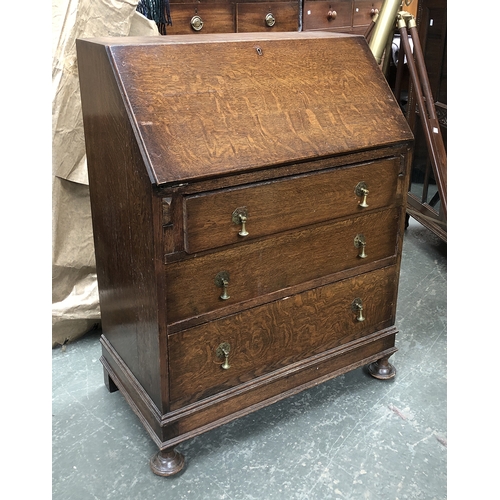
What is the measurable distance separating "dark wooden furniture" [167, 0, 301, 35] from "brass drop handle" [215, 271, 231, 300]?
138 cm

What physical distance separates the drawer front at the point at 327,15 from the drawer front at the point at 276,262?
1.62m

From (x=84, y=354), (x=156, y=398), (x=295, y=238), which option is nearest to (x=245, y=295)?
(x=295, y=238)

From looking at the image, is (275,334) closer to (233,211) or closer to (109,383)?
(233,211)

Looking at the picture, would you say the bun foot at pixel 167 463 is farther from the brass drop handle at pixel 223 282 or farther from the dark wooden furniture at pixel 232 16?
the dark wooden furniture at pixel 232 16

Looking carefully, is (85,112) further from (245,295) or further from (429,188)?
(429,188)

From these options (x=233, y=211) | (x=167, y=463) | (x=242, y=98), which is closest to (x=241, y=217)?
(x=233, y=211)

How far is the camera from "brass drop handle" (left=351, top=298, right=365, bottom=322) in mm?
2025

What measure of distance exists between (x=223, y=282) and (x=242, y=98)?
0.52 m

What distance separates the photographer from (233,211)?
5.16 feet

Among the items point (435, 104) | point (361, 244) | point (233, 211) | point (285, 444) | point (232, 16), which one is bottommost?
point (285, 444)

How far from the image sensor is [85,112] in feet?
5.96

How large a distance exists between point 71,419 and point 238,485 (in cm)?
65

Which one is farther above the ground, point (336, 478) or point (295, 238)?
point (295, 238)

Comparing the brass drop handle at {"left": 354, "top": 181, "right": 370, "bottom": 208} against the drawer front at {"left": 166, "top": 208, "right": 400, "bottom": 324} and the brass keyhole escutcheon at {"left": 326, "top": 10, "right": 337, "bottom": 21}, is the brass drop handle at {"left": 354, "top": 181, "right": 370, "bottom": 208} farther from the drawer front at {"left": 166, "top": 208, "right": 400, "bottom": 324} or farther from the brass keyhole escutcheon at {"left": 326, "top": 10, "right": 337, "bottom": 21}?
the brass keyhole escutcheon at {"left": 326, "top": 10, "right": 337, "bottom": 21}
